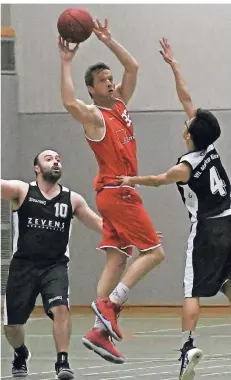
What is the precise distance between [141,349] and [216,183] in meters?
3.04

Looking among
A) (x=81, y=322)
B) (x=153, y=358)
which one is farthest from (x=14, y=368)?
(x=81, y=322)

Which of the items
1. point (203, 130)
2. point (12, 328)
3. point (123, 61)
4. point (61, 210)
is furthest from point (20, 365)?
point (123, 61)

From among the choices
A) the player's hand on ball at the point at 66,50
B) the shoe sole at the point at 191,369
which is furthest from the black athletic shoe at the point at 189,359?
the player's hand on ball at the point at 66,50

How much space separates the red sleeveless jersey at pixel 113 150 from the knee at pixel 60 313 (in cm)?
94

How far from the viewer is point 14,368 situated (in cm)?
799

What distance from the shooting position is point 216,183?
7.19 m

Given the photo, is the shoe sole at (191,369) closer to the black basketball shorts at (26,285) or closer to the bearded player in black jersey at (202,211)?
the bearded player in black jersey at (202,211)

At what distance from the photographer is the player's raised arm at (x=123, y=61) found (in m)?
7.92

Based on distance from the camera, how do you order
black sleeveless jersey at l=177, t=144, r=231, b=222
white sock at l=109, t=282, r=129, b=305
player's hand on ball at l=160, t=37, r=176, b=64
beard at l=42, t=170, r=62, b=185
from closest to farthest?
1. black sleeveless jersey at l=177, t=144, r=231, b=222
2. white sock at l=109, t=282, r=129, b=305
3. beard at l=42, t=170, r=62, b=185
4. player's hand on ball at l=160, t=37, r=176, b=64

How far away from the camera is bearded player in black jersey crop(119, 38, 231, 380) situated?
7016 mm

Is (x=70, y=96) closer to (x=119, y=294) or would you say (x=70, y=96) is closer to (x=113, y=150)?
(x=113, y=150)

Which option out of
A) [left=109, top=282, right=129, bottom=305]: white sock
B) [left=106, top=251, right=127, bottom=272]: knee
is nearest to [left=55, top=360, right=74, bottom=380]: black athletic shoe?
[left=109, top=282, right=129, bottom=305]: white sock

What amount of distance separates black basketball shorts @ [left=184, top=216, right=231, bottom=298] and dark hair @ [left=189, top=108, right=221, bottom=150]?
20.5 inches

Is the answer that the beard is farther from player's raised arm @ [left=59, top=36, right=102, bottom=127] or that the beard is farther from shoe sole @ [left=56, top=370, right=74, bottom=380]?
shoe sole @ [left=56, top=370, right=74, bottom=380]
